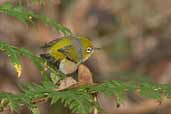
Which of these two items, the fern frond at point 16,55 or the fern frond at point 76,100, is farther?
the fern frond at point 16,55

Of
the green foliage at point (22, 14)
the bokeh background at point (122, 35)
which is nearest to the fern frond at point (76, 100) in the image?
the green foliage at point (22, 14)

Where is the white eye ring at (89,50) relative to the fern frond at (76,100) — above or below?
above

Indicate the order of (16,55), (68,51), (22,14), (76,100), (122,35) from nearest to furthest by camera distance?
(76,100), (16,55), (22,14), (68,51), (122,35)

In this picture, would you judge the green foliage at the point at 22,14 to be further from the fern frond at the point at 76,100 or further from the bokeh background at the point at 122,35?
the bokeh background at the point at 122,35

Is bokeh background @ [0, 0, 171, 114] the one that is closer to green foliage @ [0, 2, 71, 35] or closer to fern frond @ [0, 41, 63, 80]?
green foliage @ [0, 2, 71, 35]

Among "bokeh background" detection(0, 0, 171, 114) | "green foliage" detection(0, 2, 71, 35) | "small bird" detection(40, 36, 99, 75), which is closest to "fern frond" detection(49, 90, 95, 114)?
"green foliage" detection(0, 2, 71, 35)

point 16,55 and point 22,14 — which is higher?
point 22,14

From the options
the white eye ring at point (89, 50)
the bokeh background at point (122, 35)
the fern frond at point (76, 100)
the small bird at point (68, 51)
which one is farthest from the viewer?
the bokeh background at point (122, 35)

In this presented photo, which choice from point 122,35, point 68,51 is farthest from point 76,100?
point 122,35

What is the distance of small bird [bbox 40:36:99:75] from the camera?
2129 millimetres

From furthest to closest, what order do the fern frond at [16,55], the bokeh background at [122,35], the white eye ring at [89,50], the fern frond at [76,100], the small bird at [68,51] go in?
the bokeh background at [122,35], the white eye ring at [89,50], the small bird at [68,51], the fern frond at [16,55], the fern frond at [76,100]

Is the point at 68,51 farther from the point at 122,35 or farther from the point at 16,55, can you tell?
the point at 122,35

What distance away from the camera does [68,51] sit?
2176 mm

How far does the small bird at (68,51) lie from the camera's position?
213 cm
